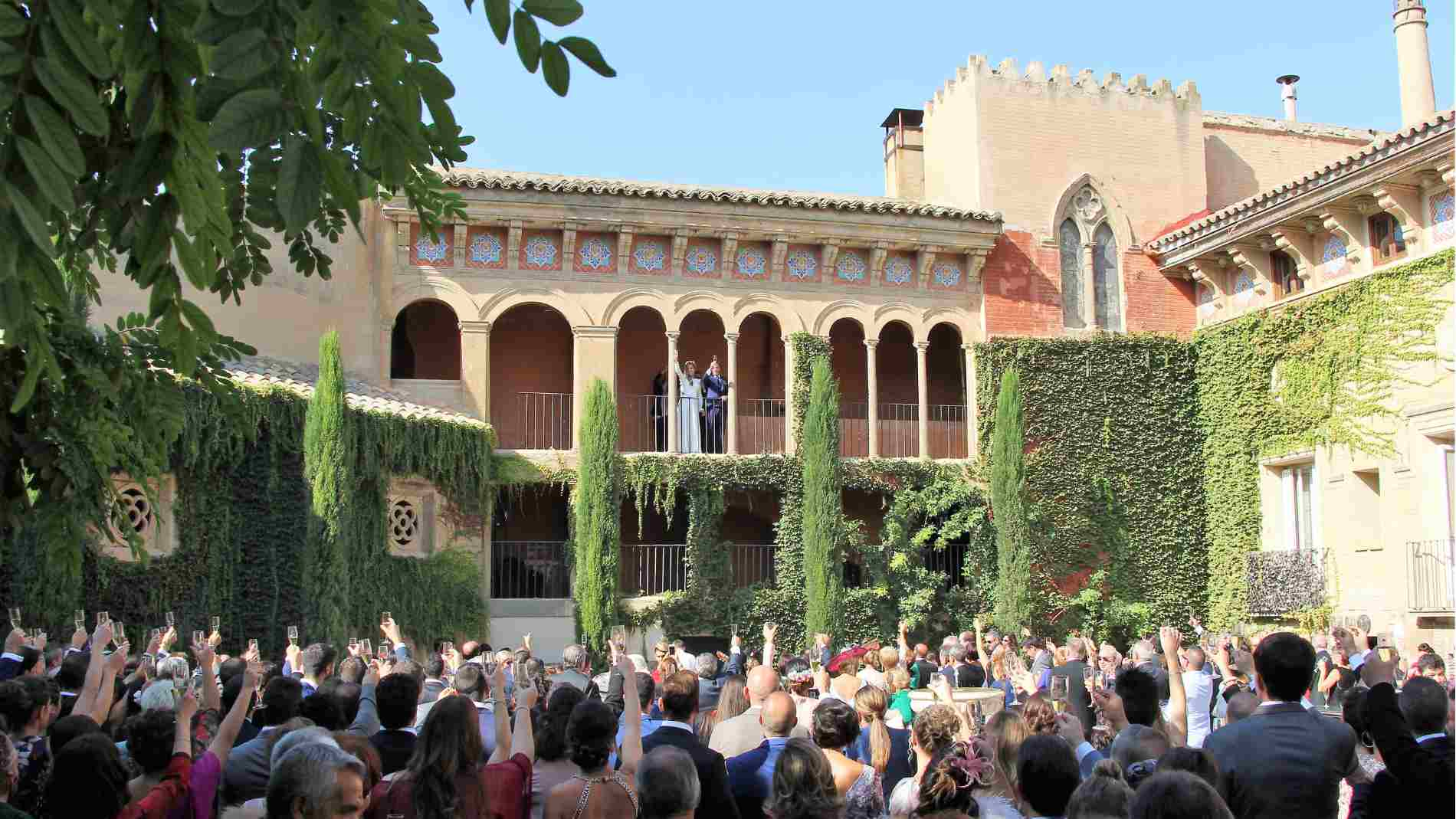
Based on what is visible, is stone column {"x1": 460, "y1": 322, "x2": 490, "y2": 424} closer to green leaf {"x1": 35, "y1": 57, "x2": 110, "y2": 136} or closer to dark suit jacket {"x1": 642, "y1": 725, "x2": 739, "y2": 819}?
dark suit jacket {"x1": 642, "y1": 725, "x2": 739, "y2": 819}

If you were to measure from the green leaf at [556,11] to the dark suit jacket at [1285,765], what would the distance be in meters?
3.38

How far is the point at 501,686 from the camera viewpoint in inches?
228

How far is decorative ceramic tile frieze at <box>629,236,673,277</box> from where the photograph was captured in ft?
84.7

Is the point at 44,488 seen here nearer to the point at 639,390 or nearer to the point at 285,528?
the point at 285,528

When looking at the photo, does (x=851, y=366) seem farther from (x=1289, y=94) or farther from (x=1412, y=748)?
(x=1412, y=748)

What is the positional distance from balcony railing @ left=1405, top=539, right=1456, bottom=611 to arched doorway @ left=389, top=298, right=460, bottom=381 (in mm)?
16847

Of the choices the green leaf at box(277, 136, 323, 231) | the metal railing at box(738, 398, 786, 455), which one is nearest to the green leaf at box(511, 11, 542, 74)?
the green leaf at box(277, 136, 323, 231)

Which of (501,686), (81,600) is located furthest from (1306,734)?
(81,600)

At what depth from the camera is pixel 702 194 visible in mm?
25391

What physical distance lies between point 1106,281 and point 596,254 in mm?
9966

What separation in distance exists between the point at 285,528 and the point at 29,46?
1762 centimetres

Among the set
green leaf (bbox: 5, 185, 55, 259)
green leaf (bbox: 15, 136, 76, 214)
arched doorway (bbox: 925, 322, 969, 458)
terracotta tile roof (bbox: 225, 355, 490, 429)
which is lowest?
green leaf (bbox: 5, 185, 55, 259)

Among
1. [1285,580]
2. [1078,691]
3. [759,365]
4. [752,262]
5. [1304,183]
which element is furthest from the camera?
[759,365]

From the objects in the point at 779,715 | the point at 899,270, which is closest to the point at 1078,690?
the point at 779,715
